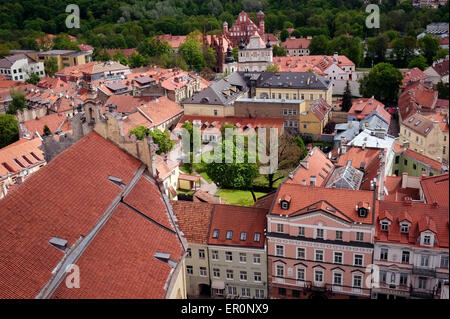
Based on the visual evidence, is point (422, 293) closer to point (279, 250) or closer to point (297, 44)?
point (279, 250)

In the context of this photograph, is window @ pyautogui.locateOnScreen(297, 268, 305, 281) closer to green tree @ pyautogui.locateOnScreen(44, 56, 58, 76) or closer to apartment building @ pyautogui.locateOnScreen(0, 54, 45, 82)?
apartment building @ pyautogui.locateOnScreen(0, 54, 45, 82)

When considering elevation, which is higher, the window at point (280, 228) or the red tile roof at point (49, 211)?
the red tile roof at point (49, 211)

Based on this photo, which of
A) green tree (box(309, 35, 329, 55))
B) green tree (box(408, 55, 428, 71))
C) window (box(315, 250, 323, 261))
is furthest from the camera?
green tree (box(309, 35, 329, 55))

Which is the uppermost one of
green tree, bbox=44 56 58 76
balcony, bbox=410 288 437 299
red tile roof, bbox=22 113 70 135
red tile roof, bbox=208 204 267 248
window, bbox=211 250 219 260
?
green tree, bbox=44 56 58 76

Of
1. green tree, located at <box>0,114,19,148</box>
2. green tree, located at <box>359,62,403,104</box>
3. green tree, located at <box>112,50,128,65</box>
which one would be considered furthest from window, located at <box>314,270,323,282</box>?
green tree, located at <box>112,50,128,65</box>

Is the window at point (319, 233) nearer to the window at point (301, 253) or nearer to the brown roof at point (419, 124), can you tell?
the window at point (301, 253)

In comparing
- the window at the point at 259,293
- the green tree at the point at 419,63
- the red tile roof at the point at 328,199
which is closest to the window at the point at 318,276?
the window at the point at 259,293

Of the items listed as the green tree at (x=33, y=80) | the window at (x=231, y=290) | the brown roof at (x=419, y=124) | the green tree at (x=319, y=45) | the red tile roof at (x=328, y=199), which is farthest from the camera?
the green tree at (x=319, y=45)
